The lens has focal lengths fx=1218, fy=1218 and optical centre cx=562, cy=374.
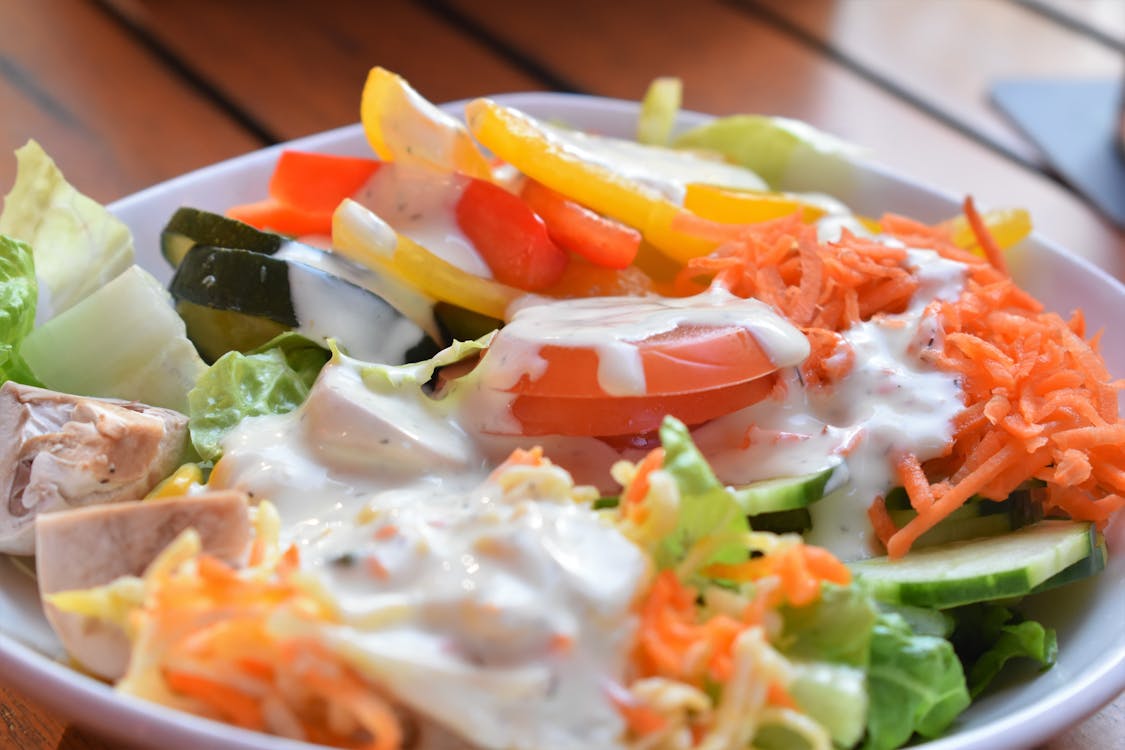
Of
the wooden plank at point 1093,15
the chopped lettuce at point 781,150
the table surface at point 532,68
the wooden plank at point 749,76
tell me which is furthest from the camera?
the wooden plank at point 1093,15

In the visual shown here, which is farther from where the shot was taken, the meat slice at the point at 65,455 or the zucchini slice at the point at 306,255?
the zucchini slice at the point at 306,255

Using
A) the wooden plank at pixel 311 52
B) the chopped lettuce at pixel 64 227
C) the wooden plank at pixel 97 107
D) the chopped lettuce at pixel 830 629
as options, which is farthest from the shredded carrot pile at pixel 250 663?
the wooden plank at pixel 311 52

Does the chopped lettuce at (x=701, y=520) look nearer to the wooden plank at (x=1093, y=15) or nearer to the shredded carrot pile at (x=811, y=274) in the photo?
the shredded carrot pile at (x=811, y=274)

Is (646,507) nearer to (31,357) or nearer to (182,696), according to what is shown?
(182,696)

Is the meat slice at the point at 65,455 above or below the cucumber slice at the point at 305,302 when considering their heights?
below

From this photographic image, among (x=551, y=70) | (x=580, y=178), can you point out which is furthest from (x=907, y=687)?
(x=551, y=70)

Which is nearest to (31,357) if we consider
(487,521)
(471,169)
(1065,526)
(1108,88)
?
(471,169)

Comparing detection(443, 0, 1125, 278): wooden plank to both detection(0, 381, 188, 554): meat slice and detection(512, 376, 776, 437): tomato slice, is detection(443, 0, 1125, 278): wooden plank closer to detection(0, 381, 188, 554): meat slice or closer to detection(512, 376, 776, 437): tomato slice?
detection(512, 376, 776, 437): tomato slice
